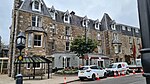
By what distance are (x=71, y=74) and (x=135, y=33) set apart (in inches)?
1197

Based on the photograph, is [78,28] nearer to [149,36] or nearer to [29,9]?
[29,9]

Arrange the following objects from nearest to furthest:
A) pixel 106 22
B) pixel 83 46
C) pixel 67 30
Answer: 1. pixel 83 46
2. pixel 67 30
3. pixel 106 22

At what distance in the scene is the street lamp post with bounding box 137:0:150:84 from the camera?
1363 mm

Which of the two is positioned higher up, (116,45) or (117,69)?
(116,45)

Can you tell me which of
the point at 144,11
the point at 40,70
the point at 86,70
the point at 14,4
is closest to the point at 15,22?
the point at 14,4

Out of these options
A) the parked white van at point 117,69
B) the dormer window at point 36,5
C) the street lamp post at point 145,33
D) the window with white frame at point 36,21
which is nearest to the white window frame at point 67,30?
the window with white frame at point 36,21

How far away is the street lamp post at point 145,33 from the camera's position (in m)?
1.36

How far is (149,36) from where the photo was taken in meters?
1.39

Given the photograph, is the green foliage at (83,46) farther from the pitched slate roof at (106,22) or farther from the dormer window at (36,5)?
the pitched slate roof at (106,22)

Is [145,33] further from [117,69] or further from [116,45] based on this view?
[116,45]

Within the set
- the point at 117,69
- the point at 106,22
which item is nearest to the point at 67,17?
the point at 106,22

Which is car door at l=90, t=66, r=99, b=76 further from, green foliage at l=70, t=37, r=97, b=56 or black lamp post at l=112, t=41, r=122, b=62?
black lamp post at l=112, t=41, r=122, b=62

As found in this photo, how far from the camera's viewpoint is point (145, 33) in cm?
142

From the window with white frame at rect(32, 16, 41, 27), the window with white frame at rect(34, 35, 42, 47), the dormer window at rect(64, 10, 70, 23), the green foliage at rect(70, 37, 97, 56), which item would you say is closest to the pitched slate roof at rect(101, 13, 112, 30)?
the dormer window at rect(64, 10, 70, 23)
